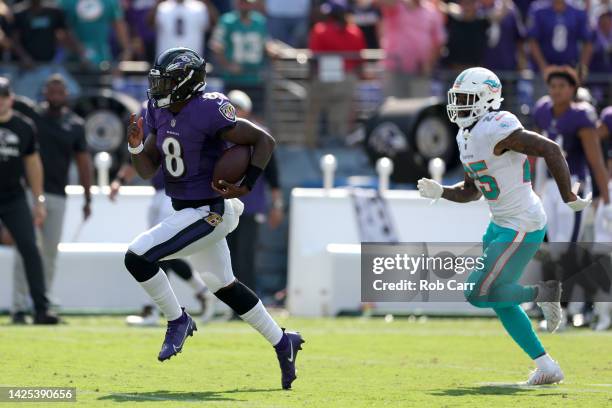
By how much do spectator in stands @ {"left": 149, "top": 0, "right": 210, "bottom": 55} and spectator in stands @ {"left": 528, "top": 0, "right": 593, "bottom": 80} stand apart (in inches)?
146

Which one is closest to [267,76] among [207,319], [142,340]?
[207,319]

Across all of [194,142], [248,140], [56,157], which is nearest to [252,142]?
[248,140]

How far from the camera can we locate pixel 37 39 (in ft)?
49.8

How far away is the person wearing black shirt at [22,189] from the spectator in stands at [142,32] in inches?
177

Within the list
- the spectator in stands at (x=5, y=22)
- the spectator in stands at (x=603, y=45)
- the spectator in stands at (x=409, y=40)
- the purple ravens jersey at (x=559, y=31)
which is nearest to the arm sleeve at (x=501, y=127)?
the spectator in stands at (x=409, y=40)

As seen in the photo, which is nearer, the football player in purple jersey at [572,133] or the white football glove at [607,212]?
the football player in purple jersey at [572,133]

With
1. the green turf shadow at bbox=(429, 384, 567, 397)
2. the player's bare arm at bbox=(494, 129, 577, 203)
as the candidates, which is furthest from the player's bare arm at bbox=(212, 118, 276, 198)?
the green turf shadow at bbox=(429, 384, 567, 397)

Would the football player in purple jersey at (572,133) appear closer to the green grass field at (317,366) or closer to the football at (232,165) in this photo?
→ the green grass field at (317,366)

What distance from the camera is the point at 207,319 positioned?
1225 cm

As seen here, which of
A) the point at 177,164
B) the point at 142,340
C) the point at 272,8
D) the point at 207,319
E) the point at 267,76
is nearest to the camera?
the point at 177,164

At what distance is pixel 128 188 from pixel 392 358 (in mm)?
4856

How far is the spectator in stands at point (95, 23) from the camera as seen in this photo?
15.3m

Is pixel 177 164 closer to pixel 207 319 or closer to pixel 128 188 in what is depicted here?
pixel 207 319

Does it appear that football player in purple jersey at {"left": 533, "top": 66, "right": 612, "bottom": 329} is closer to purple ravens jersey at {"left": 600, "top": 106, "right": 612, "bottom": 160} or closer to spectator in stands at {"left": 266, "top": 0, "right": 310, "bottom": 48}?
purple ravens jersey at {"left": 600, "top": 106, "right": 612, "bottom": 160}
